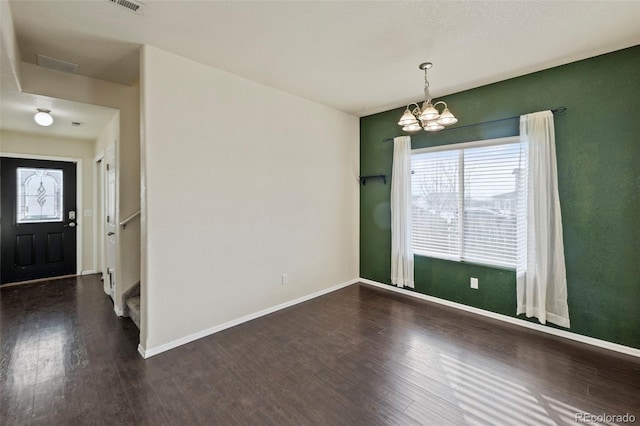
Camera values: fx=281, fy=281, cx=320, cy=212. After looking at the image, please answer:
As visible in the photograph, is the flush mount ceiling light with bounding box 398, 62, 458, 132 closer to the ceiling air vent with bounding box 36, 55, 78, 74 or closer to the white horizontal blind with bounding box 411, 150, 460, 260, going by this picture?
the white horizontal blind with bounding box 411, 150, 460, 260

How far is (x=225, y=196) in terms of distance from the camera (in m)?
3.23

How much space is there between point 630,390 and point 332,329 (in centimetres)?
250

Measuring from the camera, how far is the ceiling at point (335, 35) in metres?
2.10

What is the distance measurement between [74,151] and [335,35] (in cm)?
557

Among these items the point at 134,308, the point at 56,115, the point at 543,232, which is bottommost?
the point at 134,308

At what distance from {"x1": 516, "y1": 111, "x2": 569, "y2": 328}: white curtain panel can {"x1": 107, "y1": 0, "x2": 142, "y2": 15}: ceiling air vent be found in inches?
150

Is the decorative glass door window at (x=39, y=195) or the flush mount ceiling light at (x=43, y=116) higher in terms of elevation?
the flush mount ceiling light at (x=43, y=116)

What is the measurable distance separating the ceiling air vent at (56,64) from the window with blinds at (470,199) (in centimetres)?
428

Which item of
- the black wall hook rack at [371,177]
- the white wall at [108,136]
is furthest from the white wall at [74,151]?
the black wall hook rack at [371,177]

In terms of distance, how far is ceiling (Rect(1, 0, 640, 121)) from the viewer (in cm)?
210

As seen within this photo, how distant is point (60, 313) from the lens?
3.62 m

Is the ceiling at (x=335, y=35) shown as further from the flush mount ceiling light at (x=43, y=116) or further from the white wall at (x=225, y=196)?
the flush mount ceiling light at (x=43, y=116)

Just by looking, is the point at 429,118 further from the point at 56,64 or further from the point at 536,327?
the point at 56,64

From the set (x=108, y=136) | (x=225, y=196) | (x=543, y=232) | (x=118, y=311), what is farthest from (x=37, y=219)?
(x=543, y=232)
